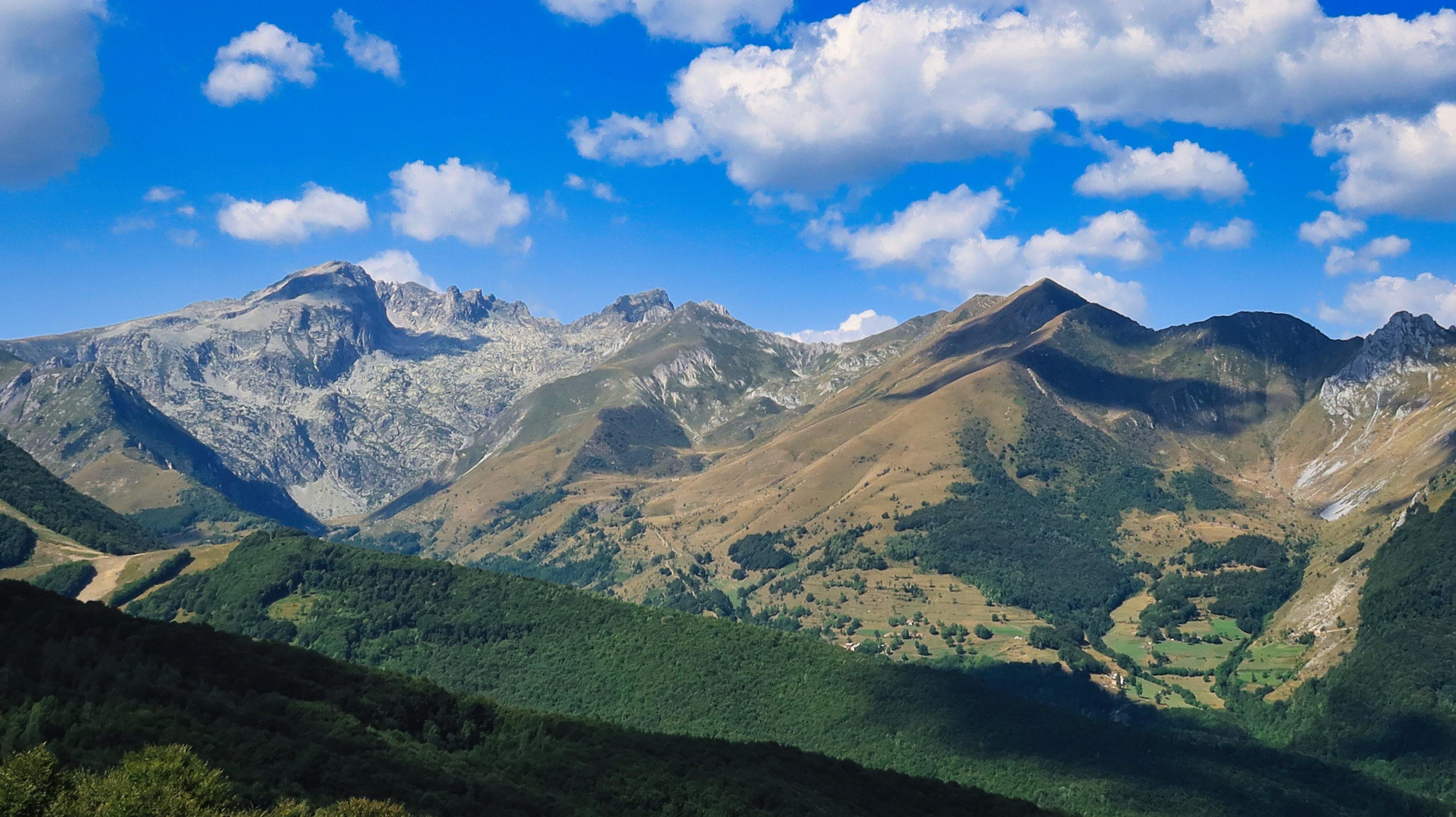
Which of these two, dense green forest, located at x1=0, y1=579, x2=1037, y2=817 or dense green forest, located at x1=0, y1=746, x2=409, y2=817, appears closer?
dense green forest, located at x1=0, y1=746, x2=409, y2=817

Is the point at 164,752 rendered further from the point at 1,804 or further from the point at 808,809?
the point at 808,809

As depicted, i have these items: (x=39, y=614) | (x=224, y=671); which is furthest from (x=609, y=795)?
(x=39, y=614)

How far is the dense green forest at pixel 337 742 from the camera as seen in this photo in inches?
3595

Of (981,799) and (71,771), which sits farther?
(981,799)

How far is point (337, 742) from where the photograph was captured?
112688mm

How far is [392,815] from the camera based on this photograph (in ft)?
246

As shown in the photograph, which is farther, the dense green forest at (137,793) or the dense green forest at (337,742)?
the dense green forest at (337,742)

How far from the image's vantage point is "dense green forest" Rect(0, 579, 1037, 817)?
91312mm

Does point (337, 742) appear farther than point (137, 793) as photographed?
Yes

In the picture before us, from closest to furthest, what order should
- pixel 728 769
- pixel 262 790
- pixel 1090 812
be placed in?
pixel 262 790 → pixel 728 769 → pixel 1090 812

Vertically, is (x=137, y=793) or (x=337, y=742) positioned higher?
(x=137, y=793)

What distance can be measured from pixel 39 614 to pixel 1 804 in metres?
57.7

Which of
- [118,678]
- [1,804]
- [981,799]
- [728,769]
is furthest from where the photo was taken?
[981,799]

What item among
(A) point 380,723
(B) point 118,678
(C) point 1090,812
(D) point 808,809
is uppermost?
(B) point 118,678
